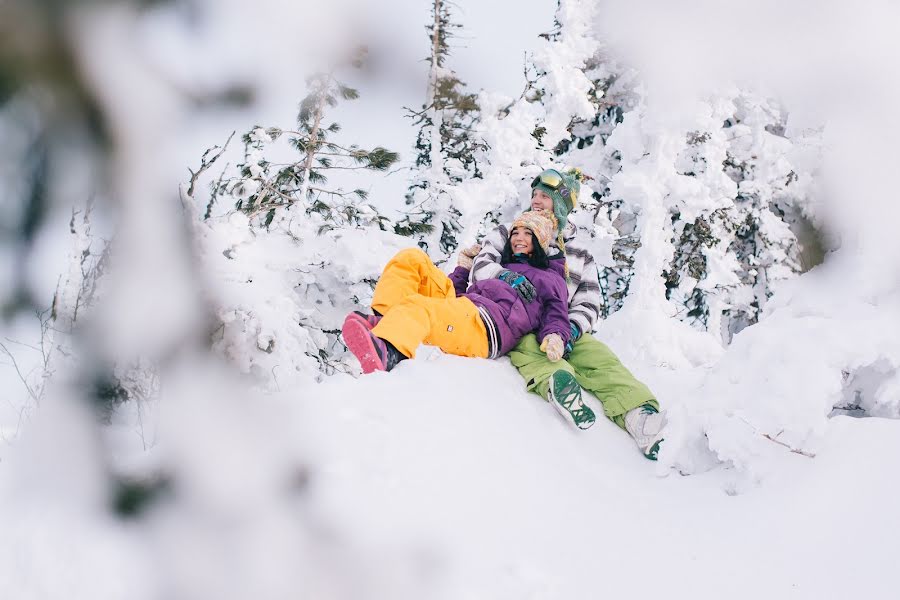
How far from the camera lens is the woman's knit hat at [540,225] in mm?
4164

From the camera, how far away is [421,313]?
3.15 metres

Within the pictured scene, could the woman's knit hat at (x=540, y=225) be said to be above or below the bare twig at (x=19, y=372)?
below

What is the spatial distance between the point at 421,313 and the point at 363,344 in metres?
0.43

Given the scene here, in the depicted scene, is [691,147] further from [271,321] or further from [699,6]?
[699,6]

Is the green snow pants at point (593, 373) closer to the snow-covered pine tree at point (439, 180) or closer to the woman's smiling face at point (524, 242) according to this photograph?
the woman's smiling face at point (524, 242)

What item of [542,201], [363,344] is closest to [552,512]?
[363,344]

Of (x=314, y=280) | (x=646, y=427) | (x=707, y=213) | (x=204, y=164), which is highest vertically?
(x=204, y=164)

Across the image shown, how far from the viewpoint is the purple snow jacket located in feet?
11.8

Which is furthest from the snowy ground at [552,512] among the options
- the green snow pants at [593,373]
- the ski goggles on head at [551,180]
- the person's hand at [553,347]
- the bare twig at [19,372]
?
the ski goggles on head at [551,180]

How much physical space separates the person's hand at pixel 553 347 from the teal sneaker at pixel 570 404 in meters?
0.39

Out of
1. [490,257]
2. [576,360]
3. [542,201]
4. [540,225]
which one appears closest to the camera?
[576,360]

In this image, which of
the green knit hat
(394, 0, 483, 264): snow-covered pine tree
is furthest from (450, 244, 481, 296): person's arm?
Answer: (394, 0, 483, 264): snow-covered pine tree

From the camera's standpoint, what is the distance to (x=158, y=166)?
0.97 feet

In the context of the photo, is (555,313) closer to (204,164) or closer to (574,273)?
(574,273)
